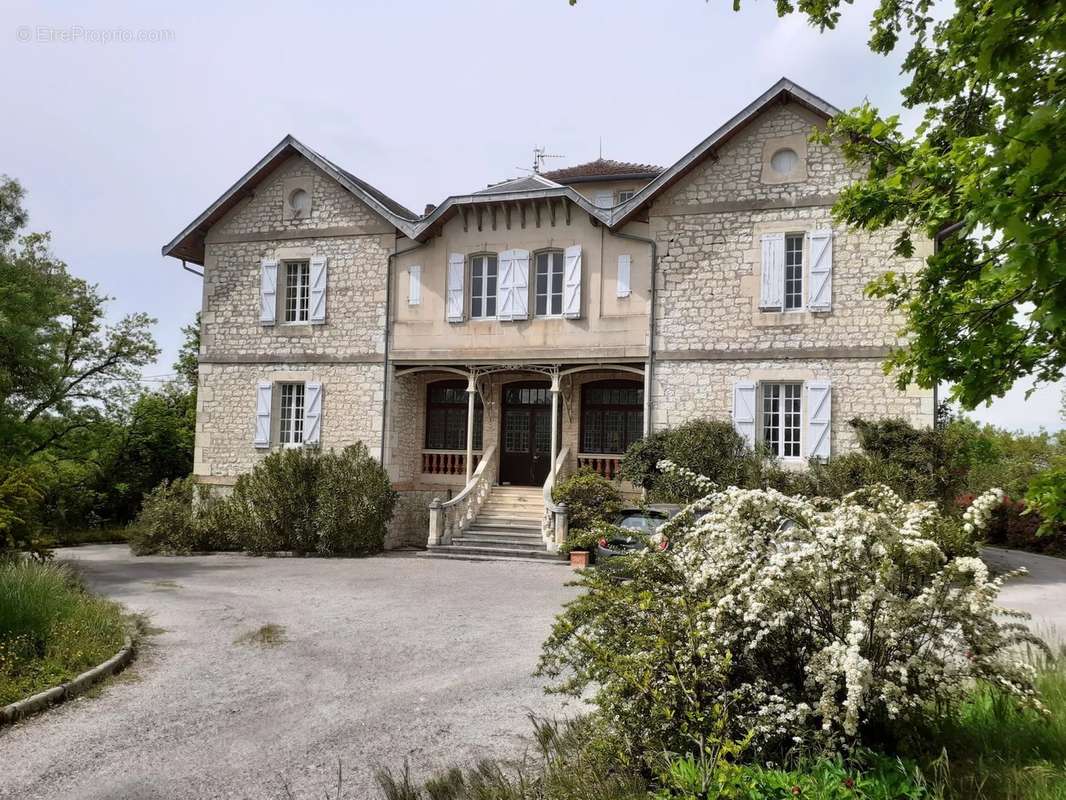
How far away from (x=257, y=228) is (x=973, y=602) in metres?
18.6

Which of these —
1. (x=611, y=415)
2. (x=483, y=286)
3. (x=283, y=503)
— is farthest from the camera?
(x=611, y=415)

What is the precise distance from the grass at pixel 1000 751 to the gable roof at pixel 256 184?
1557 centimetres

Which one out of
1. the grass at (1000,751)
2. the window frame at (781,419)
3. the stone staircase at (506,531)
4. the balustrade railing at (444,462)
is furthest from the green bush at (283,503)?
the grass at (1000,751)

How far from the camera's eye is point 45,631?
767 centimetres

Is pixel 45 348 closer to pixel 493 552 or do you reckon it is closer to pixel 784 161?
pixel 493 552

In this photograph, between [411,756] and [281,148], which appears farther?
[281,148]

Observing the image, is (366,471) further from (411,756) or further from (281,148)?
(411,756)

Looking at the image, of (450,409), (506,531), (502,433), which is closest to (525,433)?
(502,433)

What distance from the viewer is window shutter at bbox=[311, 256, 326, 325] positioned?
62.6ft

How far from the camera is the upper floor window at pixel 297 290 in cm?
1956

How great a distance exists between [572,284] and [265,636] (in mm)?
10699

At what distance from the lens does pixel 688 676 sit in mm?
4387

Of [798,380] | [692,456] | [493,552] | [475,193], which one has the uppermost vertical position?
[475,193]

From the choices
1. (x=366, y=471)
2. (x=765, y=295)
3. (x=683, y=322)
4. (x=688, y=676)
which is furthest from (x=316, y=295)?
(x=688, y=676)
